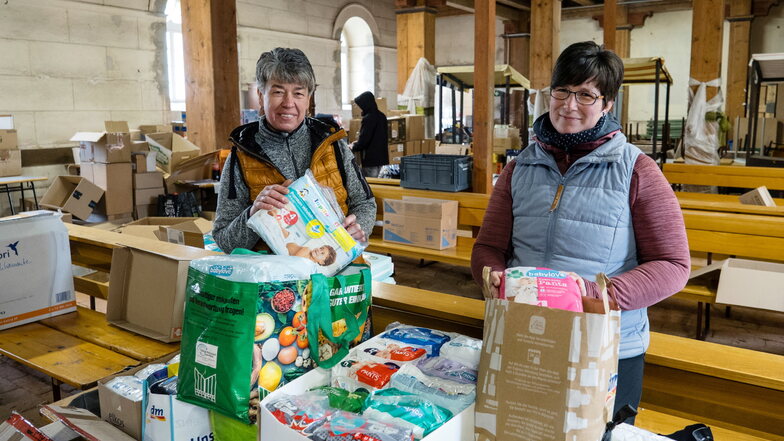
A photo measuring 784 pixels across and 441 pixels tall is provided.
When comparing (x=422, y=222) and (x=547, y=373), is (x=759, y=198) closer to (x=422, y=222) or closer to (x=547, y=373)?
(x=422, y=222)

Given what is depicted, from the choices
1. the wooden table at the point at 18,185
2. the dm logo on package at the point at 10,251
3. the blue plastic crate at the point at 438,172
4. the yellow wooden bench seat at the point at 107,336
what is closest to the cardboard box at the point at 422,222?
the blue plastic crate at the point at 438,172

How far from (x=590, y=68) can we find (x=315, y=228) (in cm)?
79

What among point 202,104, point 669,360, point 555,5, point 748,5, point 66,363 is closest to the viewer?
point 669,360

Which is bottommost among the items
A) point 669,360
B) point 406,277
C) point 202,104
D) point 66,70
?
point 406,277

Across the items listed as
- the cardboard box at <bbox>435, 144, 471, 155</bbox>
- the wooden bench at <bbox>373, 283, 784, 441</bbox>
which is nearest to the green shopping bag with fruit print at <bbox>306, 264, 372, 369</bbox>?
the wooden bench at <bbox>373, 283, 784, 441</bbox>

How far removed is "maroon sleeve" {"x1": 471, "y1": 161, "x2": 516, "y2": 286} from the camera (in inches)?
67.1

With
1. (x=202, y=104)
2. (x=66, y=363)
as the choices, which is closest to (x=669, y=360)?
(x=66, y=363)

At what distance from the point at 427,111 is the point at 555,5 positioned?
8.66ft

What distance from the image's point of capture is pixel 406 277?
5.91 m

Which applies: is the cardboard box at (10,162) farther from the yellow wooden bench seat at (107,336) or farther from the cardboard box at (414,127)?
the yellow wooden bench seat at (107,336)

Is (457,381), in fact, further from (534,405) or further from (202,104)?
(202,104)

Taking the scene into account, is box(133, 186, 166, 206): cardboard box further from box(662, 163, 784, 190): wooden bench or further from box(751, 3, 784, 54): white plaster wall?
box(751, 3, 784, 54): white plaster wall

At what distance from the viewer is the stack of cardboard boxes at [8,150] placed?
23.1ft

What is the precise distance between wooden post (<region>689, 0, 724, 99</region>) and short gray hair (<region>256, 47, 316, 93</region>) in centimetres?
894
